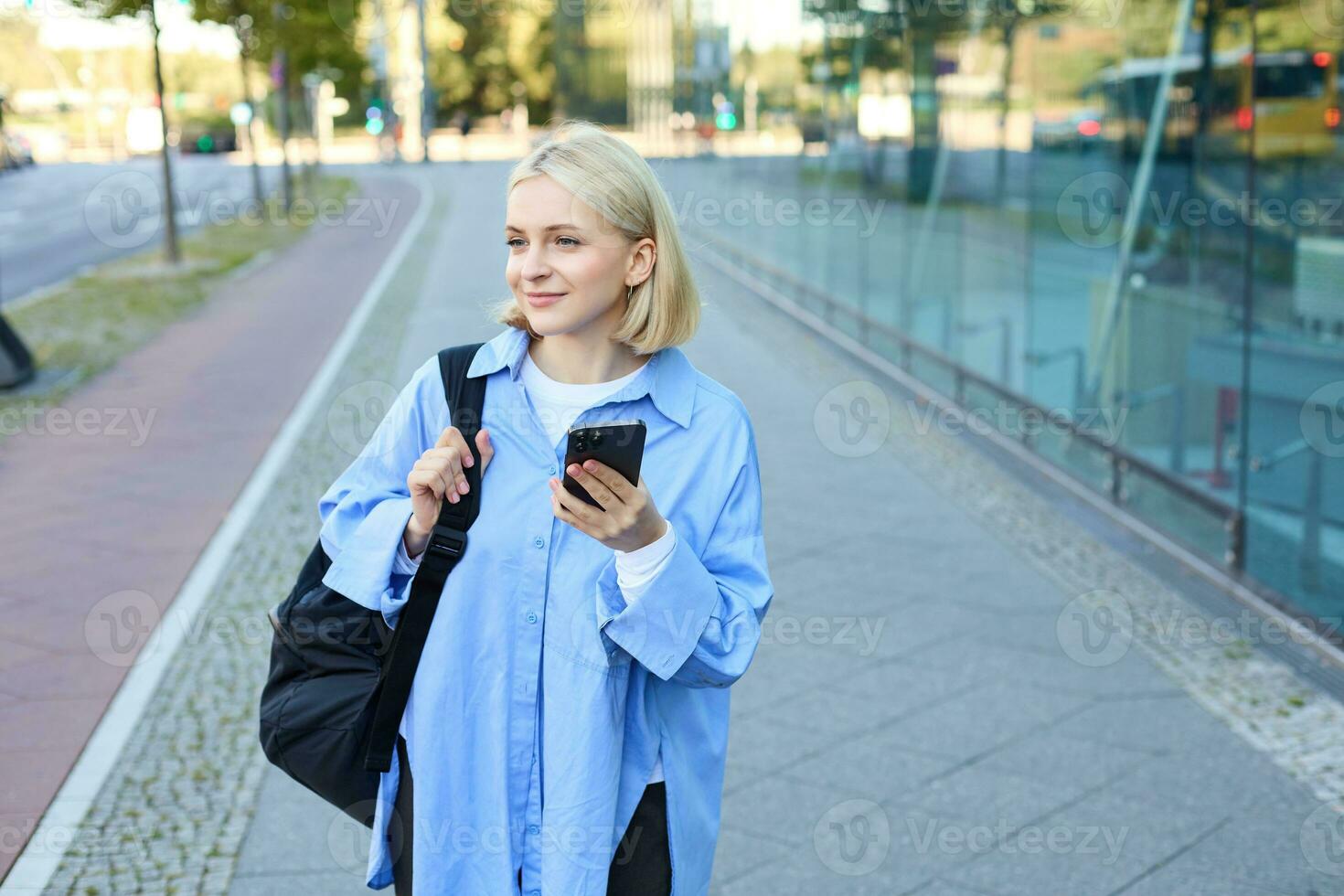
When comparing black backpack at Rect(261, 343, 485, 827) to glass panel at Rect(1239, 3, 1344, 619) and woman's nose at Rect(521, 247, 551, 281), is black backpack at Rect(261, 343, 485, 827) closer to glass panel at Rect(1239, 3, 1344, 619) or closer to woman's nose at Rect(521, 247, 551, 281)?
woman's nose at Rect(521, 247, 551, 281)

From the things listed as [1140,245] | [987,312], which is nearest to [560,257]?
[1140,245]

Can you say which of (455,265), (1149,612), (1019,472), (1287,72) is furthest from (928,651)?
(455,265)

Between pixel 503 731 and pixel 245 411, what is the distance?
8193mm

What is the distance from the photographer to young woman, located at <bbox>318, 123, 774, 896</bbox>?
6.61 ft

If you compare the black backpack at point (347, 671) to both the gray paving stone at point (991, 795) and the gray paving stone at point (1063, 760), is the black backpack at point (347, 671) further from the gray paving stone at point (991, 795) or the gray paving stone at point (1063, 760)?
the gray paving stone at point (1063, 760)

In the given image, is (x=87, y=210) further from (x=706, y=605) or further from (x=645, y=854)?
(x=706, y=605)

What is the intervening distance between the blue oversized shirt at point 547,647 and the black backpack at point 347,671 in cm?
3

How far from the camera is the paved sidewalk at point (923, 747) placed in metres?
3.70

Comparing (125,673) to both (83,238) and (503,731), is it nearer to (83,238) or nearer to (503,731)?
(503,731)

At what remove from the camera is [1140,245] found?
6668 mm

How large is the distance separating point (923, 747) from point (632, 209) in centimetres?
277

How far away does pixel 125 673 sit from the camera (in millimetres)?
5070

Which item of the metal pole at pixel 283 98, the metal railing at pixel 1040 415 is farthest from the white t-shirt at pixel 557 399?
the metal pole at pixel 283 98

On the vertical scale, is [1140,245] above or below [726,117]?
below
